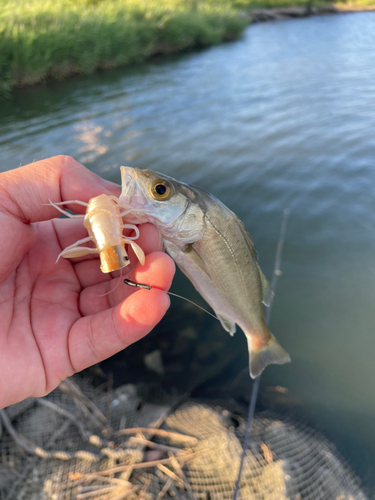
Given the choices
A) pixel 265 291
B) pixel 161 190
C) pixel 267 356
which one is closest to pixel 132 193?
pixel 161 190

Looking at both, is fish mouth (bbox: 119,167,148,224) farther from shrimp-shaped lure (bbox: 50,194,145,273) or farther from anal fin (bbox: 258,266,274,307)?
anal fin (bbox: 258,266,274,307)

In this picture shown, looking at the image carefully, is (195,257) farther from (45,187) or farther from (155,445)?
(155,445)

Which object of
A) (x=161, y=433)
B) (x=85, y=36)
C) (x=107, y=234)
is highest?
(x=85, y=36)

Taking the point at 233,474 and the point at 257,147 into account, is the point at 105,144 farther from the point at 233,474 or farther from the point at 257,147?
the point at 233,474

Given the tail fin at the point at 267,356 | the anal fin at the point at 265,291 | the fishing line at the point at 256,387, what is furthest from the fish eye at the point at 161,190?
the fishing line at the point at 256,387

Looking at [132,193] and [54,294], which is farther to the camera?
[54,294]

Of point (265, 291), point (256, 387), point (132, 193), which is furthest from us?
point (256, 387)
